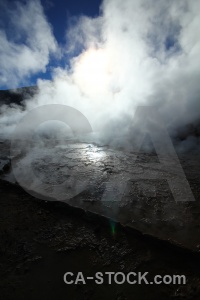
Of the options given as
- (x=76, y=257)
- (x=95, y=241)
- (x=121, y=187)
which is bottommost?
(x=76, y=257)

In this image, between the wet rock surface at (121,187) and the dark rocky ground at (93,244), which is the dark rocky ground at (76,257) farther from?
the wet rock surface at (121,187)

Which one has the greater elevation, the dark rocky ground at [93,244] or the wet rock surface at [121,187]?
the wet rock surface at [121,187]

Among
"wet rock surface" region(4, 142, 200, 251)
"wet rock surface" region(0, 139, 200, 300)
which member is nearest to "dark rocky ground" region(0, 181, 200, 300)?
"wet rock surface" region(0, 139, 200, 300)

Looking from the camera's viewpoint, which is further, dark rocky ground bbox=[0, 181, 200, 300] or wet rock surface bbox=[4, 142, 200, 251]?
wet rock surface bbox=[4, 142, 200, 251]

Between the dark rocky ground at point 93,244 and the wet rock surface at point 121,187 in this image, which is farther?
the wet rock surface at point 121,187

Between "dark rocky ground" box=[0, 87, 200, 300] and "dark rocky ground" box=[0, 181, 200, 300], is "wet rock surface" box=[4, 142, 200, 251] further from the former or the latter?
"dark rocky ground" box=[0, 181, 200, 300]

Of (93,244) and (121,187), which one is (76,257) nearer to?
(93,244)

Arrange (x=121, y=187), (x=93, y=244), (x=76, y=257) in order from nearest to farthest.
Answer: (x=76, y=257), (x=93, y=244), (x=121, y=187)

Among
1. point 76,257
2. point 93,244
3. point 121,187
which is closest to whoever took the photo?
point 76,257

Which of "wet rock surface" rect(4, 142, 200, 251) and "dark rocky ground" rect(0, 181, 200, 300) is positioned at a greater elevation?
"wet rock surface" rect(4, 142, 200, 251)

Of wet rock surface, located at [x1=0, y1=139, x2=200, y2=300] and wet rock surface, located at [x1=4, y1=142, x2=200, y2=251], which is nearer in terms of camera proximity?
wet rock surface, located at [x1=0, y1=139, x2=200, y2=300]

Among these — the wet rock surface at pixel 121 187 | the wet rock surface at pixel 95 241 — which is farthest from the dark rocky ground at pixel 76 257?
the wet rock surface at pixel 121 187

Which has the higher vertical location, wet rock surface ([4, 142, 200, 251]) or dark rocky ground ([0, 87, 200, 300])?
wet rock surface ([4, 142, 200, 251])

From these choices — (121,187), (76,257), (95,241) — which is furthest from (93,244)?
(121,187)
